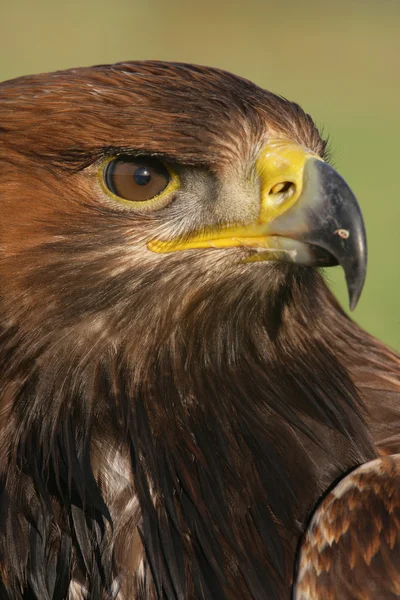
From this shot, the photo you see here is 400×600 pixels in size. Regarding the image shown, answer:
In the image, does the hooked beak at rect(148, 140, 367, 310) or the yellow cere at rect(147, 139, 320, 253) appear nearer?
the hooked beak at rect(148, 140, 367, 310)

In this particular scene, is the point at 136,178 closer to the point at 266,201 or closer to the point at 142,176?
the point at 142,176

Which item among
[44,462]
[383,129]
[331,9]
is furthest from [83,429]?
[331,9]

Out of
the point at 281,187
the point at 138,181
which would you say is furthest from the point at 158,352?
the point at 281,187

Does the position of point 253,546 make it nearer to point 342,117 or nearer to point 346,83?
point 342,117

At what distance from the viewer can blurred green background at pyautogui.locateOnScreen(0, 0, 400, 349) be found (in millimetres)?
18562

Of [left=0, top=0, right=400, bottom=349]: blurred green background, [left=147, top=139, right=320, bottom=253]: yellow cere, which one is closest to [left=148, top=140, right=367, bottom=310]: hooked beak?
[left=147, top=139, right=320, bottom=253]: yellow cere

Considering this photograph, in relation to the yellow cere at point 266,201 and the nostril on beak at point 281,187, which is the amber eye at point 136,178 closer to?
the yellow cere at point 266,201

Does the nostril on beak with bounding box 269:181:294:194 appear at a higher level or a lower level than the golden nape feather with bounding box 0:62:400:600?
higher

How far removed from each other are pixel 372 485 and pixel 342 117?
1795cm

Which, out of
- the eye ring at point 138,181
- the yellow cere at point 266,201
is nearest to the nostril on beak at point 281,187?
the yellow cere at point 266,201

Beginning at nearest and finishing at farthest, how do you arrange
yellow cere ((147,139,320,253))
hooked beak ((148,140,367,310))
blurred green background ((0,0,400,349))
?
1. hooked beak ((148,140,367,310))
2. yellow cere ((147,139,320,253))
3. blurred green background ((0,0,400,349))

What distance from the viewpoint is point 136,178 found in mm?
3270

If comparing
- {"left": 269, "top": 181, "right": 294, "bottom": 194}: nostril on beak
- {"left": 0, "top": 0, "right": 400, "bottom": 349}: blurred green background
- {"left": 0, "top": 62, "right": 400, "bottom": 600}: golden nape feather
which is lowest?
{"left": 0, "top": 62, "right": 400, "bottom": 600}: golden nape feather

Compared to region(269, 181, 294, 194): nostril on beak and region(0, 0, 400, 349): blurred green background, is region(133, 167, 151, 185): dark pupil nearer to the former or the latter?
region(269, 181, 294, 194): nostril on beak
